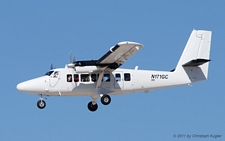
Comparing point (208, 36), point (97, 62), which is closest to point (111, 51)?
point (97, 62)

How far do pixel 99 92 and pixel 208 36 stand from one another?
7658mm

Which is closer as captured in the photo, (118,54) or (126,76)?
(118,54)

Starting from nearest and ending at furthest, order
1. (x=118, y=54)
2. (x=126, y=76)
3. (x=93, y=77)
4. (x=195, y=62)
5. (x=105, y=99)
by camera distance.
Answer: (x=118, y=54), (x=105, y=99), (x=93, y=77), (x=126, y=76), (x=195, y=62)

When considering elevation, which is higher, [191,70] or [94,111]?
[191,70]

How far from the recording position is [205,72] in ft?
103

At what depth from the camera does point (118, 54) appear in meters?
28.0

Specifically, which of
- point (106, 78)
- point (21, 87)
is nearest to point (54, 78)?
point (21, 87)

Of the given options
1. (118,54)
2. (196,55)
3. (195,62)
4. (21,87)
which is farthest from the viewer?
(196,55)

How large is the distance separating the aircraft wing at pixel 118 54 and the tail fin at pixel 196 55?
4.09 metres

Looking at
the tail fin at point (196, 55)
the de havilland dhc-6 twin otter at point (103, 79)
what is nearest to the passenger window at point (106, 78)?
the de havilland dhc-6 twin otter at point (103, 79)

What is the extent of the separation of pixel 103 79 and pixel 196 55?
19.7 ft

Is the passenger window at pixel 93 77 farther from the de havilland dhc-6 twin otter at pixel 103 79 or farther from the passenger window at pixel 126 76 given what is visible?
the passenger window at pixel 126 76

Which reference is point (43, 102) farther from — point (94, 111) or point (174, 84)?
point (174, 84)

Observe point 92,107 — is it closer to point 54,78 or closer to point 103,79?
point 103,79
